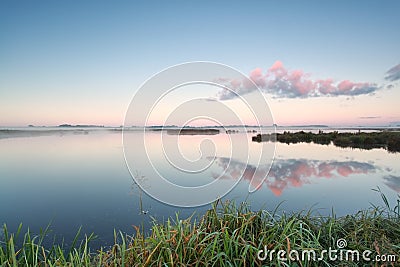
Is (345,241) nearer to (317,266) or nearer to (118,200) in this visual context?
(317,266)

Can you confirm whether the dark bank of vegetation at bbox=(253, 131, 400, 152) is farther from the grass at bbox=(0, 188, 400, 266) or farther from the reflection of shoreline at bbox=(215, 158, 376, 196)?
the grass at bbox=(0, 188, 400, 266)

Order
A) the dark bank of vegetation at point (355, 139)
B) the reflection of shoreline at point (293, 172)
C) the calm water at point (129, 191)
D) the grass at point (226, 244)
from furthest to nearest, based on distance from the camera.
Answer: the dark bank of vegetation at point (355, 139) < the reflection of shoreline at point (293, 172) < the calm water at point (129, 191) < the grass at point (226, 244)

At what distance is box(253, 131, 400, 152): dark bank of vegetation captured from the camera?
754 inches

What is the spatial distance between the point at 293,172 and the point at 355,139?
48.0 feet

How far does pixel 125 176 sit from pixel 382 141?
74.0 ft

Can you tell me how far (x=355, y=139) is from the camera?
70.9 feet

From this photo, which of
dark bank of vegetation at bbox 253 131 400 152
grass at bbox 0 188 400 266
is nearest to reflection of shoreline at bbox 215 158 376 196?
dark bank of vegetation at bbox 253 131 400 152

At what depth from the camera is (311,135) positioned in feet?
86.5

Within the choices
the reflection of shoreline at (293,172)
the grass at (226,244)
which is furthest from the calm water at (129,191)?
the grass at (226,244)

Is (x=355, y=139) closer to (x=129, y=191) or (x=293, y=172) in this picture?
(x=293, y=172)

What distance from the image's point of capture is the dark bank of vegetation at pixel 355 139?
19.2 metres

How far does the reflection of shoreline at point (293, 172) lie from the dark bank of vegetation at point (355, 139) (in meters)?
4.79

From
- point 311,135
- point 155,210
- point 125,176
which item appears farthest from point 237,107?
point 311,135

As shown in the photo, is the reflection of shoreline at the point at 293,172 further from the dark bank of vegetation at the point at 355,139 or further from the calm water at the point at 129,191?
the dark bank of vegetation at the point at 355,139
